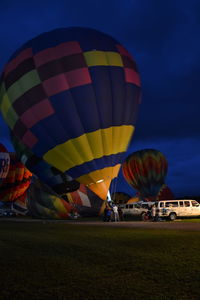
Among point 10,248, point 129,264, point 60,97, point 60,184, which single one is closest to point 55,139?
point 60,97

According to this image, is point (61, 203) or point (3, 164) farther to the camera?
point (3, 164)

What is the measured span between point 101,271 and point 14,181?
143 feet

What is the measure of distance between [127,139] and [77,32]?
26.0 ft

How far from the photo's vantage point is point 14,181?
49.0 meters

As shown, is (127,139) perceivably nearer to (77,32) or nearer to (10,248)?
(77,32)

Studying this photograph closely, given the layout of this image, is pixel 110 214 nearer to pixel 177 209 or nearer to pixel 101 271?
pixel 177 209

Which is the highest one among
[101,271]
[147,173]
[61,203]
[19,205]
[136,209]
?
[147,173]

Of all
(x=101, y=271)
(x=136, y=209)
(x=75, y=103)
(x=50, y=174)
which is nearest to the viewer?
(x=101, y=271)

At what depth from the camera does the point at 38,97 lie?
22.1 meters

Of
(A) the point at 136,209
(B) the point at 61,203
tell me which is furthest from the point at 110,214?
(A) the point at 136,209

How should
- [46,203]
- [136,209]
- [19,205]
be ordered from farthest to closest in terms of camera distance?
[19,205] → [136,209] → [46,203]

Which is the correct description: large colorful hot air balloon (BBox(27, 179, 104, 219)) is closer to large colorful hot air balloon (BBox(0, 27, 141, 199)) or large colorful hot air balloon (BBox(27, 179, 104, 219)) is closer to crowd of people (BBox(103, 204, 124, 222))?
crowd of people (BBox(103, 204, 124, 222))

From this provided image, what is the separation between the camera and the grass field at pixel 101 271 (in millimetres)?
5527

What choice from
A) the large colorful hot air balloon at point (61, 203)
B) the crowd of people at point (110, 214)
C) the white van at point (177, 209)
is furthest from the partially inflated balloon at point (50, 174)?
the white van at point (177, 209)
